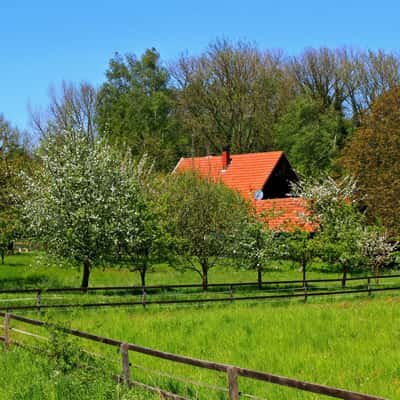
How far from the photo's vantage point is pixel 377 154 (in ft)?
160

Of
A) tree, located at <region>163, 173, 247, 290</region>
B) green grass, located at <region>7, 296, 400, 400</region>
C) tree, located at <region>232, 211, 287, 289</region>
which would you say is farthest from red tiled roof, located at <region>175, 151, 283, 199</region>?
green grass, located at <region>7, 296, 400, 400</region>

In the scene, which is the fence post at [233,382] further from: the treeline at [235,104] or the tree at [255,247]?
the treeline at [235,104]

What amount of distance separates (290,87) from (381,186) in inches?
888

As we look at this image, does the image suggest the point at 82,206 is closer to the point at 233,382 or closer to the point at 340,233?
the point at 340,233

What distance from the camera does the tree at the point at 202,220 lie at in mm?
33094

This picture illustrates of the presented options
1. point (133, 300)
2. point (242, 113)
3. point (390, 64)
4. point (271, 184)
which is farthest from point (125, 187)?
point (390, 64)

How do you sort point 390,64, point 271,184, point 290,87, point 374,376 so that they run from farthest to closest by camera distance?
point 290,87 → point 390,64 → point 271,184 → point 374,376

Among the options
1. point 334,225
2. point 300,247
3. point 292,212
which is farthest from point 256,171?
point 300,247

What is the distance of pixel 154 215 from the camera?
106 feet

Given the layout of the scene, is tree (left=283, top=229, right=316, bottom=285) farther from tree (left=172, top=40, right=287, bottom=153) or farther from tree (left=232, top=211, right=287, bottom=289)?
tree (left=172, top=40, right=287, bottom=153)

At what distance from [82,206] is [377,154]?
25.9 m

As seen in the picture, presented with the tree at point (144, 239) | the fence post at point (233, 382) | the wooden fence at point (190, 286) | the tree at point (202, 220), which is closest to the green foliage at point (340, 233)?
the wooden fence at point (190, 286)

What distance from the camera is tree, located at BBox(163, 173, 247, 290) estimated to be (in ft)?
109

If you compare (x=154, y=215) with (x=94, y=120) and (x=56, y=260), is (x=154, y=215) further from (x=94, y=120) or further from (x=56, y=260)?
(x=94, y=120)
